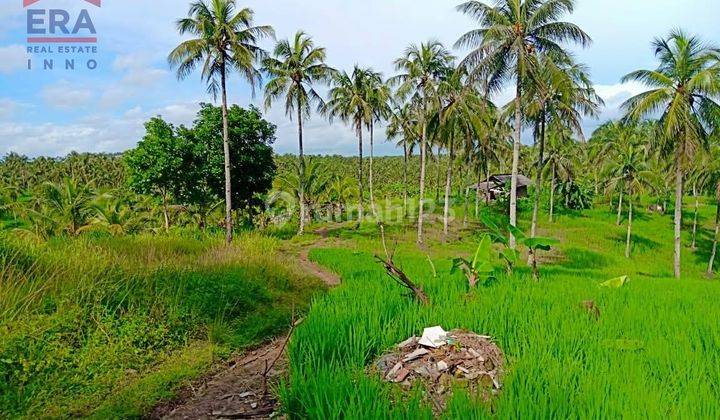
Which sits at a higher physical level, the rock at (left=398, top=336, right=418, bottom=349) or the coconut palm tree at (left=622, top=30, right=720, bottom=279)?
the coconut palm tree at (left=622, top=30, right=720, bottom=279)

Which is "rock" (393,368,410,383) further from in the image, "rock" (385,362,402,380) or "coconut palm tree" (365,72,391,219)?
"coconut palm tree" (365,72,391,219)

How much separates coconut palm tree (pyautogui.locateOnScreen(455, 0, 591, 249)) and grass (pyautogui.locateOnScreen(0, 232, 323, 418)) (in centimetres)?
1448

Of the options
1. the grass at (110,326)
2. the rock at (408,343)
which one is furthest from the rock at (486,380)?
the grass at (110,326)

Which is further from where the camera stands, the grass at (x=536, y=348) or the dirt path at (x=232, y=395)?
the dirt path at (x=232, y=395)

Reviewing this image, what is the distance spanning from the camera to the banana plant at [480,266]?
28.0 ft

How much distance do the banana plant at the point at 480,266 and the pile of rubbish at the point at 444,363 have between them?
331cm

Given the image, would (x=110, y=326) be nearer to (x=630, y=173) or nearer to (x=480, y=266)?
(x=480, y=266)

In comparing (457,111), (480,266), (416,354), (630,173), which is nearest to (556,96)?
(457,111)

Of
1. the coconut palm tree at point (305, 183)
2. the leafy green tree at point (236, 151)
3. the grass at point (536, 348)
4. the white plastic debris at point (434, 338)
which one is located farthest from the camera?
the coconut palm tree at point (305, 183)

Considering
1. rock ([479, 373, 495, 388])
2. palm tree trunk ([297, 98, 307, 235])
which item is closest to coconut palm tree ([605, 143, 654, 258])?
palm tree trunk ([297, 98, 307, 235])

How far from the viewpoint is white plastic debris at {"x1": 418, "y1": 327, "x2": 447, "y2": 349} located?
16.2 ft

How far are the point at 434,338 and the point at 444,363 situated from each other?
0.53 metres

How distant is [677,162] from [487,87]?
31.8 feet

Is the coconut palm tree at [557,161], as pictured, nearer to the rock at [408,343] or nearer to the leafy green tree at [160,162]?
the leafy green tree at [160,162]
